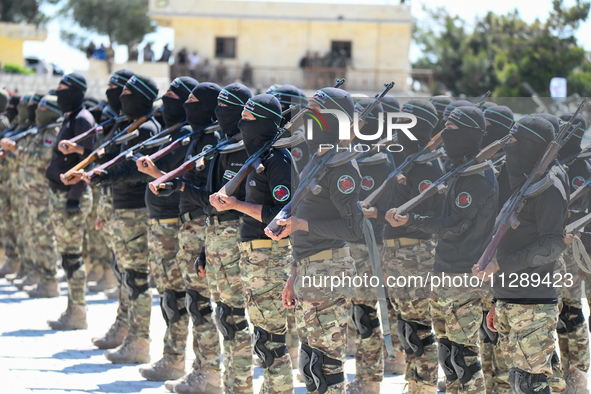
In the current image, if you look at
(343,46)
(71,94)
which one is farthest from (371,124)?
(343,46)

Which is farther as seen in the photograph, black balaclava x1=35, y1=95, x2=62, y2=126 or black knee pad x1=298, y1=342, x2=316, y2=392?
black balaclava x1=35, y1=95, x2=62, y2=126

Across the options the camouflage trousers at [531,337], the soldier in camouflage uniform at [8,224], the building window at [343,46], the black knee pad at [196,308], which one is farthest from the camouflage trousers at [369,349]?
the building window at [343,46]

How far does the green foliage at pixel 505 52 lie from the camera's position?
67.3ft

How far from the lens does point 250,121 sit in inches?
221

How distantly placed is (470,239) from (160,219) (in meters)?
2.81

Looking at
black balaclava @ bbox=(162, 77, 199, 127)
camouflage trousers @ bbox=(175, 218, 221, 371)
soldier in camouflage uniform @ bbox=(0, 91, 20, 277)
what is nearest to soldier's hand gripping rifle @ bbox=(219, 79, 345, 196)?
camouflage trousers @ bbox=(175, 218, 221, 371)

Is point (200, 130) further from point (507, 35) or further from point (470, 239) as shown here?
point (507, 35)

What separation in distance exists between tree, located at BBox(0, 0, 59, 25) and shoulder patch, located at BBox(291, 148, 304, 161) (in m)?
47.2

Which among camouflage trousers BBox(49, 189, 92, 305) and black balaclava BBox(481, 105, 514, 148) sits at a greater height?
black balaclava BBox(481, 105, 514, 148)

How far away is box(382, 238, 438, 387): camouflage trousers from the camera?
600 cm

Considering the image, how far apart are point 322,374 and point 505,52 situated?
98.0 feet

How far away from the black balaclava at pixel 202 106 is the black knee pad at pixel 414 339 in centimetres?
231

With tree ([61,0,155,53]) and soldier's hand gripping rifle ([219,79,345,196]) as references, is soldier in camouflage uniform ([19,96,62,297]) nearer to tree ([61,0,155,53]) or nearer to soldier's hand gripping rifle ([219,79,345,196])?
soldier's hand gripping rifle ([219,79,345,196])

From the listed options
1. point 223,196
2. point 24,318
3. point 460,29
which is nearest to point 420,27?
point 460,29
